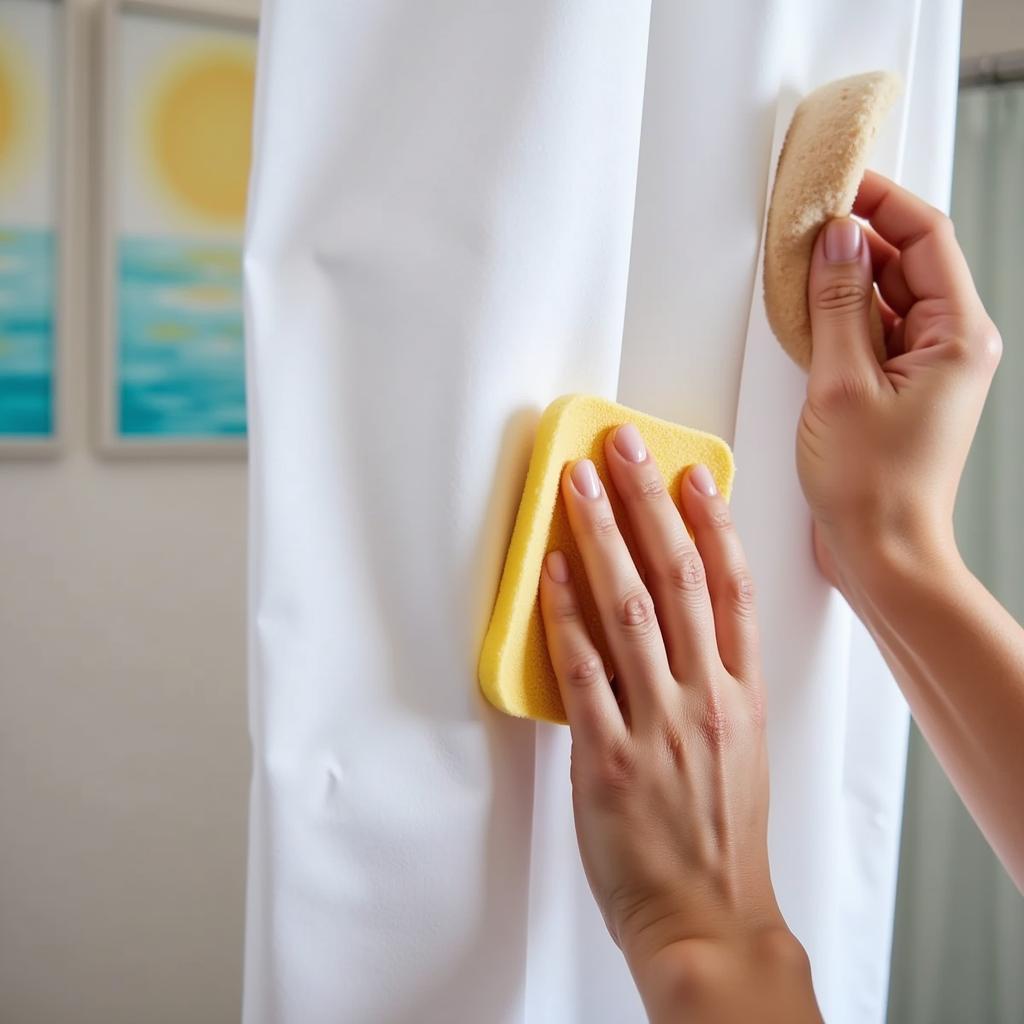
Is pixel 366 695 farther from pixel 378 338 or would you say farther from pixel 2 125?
pixel 2 125

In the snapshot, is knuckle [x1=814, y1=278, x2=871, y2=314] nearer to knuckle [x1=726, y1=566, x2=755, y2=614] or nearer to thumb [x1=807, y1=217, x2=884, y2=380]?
thumb [x1=807, y1=217, x2=884, y2=380]

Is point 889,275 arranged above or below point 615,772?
above

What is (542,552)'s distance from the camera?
Answer: 473 millimetres

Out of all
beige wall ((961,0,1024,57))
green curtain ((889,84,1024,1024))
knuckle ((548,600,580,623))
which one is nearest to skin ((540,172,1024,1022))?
knuckle ((548,600,580,623))

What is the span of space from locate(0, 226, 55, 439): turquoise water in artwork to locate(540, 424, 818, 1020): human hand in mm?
1243

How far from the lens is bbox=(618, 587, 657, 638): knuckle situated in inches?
18.3

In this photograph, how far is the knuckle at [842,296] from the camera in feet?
1.74

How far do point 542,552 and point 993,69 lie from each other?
4.82 feet

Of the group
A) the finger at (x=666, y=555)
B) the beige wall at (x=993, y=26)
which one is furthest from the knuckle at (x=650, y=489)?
the beige wall at (x=993, y=26)

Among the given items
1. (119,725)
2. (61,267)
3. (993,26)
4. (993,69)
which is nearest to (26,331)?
(61,267)

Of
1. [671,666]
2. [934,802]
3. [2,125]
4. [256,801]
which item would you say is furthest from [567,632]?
[934,802]

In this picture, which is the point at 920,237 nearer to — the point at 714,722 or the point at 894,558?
the point at 894,558

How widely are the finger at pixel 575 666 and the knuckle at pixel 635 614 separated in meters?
0.02

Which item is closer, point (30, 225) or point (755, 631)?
point (755, 631)
